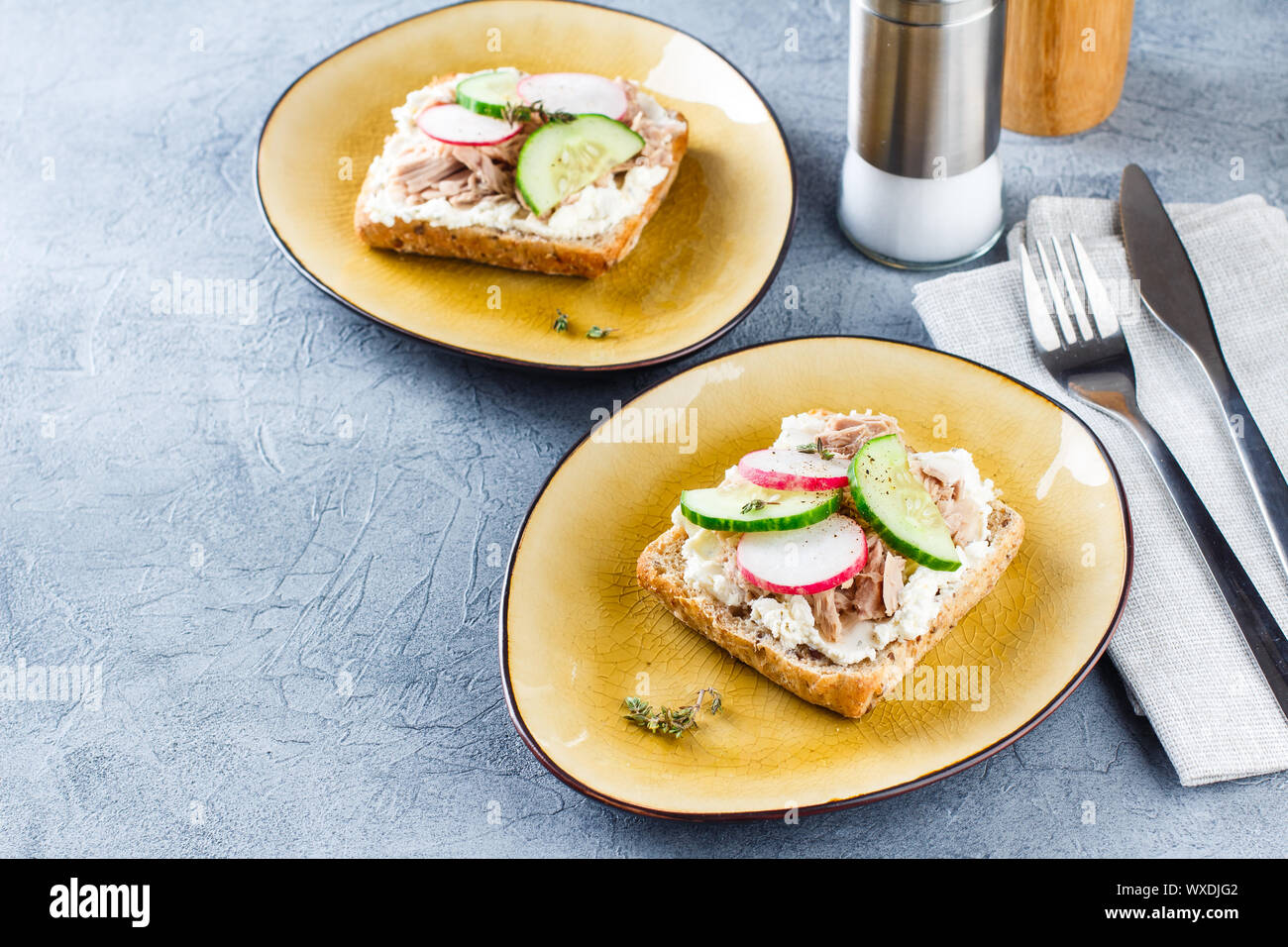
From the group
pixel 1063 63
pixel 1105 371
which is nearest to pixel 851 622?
pixel 1105 371

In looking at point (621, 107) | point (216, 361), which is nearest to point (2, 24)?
point (216, 361)

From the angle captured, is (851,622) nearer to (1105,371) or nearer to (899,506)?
(899,506)

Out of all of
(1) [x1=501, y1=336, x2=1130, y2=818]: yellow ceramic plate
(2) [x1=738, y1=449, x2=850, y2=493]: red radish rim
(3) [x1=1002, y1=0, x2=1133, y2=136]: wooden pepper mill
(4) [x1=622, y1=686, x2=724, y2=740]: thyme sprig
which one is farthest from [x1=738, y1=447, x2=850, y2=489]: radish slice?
(3) [x1=1002, y1=0, x2=1133, y2=136]: wooden pepper mill

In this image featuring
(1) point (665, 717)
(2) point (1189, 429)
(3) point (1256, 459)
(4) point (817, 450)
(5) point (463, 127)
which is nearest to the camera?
(1) point (665, 717)

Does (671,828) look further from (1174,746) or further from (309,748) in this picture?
(1174,746)

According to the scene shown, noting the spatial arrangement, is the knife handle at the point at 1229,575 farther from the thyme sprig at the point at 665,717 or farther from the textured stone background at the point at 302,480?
the thyme sprig at the point at 665,717

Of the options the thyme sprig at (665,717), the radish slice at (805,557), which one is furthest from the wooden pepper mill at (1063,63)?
the thyme sprig at (665,717)
